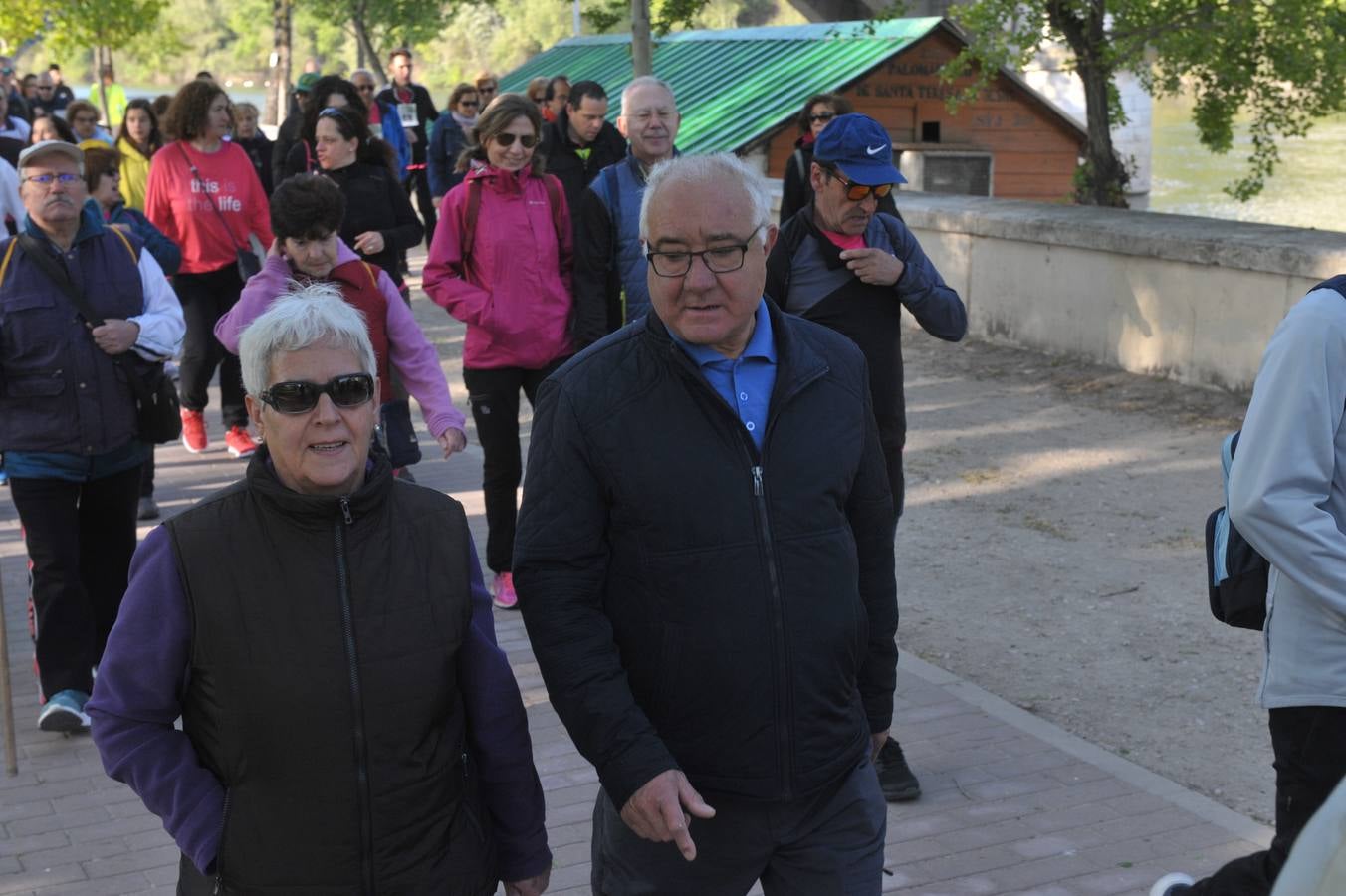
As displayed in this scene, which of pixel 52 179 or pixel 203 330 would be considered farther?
pixel 203 330

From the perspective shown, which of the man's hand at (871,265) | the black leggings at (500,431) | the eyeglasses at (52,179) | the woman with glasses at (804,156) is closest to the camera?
the man's hand at (871,265)

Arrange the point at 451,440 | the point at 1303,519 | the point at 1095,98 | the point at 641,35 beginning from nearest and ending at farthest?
the point at 1303,519 < the point at 451,440 < the point at 641,35 < the point at 1095,98

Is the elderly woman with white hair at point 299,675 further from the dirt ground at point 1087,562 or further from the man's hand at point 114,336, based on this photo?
the dirt ground at point 1087,562

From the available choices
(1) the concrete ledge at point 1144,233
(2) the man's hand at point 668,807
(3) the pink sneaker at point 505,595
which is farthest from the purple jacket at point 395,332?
(1) the concrete ledge at point 1144,233

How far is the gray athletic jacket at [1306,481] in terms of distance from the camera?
3.12 metres

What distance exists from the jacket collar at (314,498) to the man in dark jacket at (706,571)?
0.27 metres

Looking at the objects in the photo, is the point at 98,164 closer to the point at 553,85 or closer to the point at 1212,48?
the point at 553,85

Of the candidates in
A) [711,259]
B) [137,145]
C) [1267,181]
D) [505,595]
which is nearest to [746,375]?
[711,259]

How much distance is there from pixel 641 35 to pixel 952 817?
9373 mm

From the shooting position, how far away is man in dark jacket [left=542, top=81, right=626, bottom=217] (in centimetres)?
810

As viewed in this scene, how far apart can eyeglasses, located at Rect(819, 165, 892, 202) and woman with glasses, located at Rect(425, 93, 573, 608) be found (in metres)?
2.27

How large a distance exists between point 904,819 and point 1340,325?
2.40 meters

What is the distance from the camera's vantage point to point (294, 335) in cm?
294

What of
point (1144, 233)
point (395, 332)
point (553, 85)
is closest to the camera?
point (395, 332)
